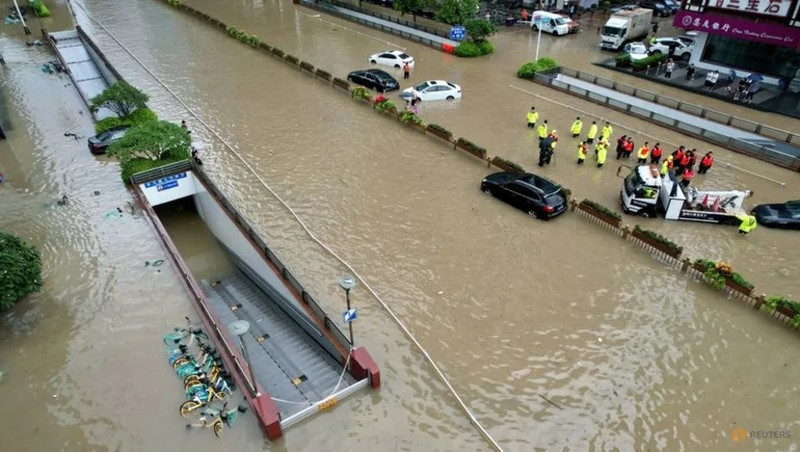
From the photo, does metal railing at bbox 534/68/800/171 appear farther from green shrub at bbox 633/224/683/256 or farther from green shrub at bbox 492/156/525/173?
green shrub at bbox 633/224/683/256

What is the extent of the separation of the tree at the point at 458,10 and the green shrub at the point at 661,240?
27.1 meters

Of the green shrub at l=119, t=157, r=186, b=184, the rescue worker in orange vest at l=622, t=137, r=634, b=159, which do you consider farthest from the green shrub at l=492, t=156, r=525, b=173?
the green shrub at l=119, t=157, r=186, b=184

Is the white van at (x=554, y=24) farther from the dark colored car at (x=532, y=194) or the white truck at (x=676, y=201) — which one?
the dark colored car at (x=532, y=194)

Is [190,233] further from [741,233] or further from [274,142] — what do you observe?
[741,233]

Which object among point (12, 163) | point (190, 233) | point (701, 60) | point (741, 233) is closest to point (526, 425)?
point (741, 233)

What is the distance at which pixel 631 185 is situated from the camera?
1917 centimetres

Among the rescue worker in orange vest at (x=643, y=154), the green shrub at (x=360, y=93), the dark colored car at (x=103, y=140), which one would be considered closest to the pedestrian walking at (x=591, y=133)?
the rescue worker in orange vest at (x=643, y=154)

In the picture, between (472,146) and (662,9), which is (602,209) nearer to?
(472,146)

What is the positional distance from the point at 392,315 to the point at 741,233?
13.3 m

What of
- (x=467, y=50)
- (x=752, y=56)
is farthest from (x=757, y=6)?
(x=467, y=50)

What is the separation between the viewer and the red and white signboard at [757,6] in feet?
89.9

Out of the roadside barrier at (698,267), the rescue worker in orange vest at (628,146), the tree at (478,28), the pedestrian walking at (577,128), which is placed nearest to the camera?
the roadside barrier at (698,267)

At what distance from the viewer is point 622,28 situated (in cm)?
3659

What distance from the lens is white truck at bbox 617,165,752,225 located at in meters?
18.5
